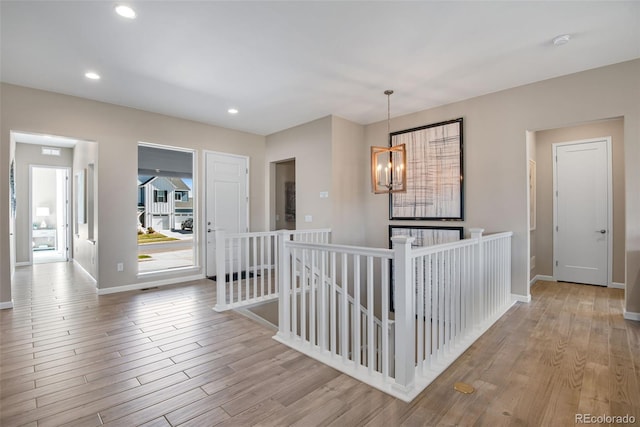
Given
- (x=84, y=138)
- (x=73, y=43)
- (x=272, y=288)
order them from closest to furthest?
(x=73, y=43)
(x=84, y=138)
(x=272, y=288)

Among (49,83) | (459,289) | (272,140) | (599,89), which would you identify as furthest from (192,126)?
(599,89)

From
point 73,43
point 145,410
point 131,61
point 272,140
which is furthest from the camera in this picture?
point 272,140

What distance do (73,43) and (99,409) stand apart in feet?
10.3

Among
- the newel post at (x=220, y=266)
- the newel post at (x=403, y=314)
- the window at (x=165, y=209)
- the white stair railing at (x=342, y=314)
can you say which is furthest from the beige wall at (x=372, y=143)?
the window at (x=165, y=209)

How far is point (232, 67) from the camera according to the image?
336 cm

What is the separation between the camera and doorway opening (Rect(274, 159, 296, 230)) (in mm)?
6725

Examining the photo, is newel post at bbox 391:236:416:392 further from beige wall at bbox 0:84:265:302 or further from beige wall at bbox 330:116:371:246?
beige wall at bbox 0:84:265:302

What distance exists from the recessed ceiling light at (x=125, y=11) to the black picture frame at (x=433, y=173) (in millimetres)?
3882

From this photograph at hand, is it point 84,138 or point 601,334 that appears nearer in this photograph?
point 601,334

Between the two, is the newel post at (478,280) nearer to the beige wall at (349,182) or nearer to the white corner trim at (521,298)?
the white corner trim at (521,298)

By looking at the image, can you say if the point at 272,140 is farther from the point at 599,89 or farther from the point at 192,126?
the point at 599,89

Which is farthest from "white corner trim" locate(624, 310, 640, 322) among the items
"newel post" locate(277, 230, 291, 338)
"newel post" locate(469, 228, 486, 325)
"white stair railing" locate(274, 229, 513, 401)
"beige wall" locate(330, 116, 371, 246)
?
"newel post" locate(277, 230, 291, 338)

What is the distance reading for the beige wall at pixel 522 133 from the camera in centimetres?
322

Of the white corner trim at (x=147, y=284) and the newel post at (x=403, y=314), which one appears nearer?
the newel post at (x=403, y=314)
